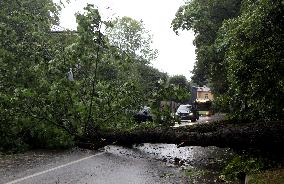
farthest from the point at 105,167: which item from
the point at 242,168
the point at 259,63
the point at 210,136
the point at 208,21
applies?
the point at 208,21

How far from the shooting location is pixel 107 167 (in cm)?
961

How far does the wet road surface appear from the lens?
7.97 meters

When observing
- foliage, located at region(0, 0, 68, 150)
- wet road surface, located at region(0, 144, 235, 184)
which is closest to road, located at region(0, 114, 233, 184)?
wet road surface, located at region(0, 144, 235, 184)

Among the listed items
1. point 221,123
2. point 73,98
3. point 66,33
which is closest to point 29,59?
point 73,98

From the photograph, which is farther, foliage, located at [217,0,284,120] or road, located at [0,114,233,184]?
foliage, located at [217,0,284,120]

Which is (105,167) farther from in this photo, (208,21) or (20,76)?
(208,21)

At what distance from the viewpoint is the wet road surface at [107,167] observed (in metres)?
7.97

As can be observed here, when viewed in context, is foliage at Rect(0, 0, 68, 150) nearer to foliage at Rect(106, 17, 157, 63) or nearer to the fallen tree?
the fallen tree

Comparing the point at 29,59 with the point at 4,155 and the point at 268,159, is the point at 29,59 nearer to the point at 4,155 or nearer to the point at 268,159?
the point at 4,155

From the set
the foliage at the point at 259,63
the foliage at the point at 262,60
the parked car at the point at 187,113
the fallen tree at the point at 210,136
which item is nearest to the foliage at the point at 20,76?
the fallen tree at the point at 210,136

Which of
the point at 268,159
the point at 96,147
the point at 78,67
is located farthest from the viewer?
the point at 78,67

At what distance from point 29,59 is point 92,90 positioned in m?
Result: 2.57

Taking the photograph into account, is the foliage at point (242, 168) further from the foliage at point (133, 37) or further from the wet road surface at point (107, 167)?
the foliage at point (133, 37)

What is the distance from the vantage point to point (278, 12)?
31.9ft
